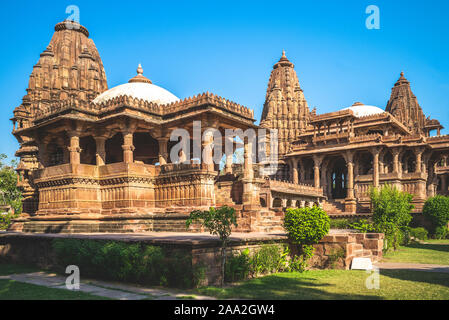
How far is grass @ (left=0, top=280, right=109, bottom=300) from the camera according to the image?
27.7 ft

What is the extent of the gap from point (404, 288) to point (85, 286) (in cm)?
766

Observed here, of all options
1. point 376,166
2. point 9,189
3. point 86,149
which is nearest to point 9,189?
point 9,189

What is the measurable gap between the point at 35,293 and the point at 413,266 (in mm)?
11303

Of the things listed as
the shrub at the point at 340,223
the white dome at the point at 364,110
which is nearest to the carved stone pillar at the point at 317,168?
the white dome at the point at 364,110

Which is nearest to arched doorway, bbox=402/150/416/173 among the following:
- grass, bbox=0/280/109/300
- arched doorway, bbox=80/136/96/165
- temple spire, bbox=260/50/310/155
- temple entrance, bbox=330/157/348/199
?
temple entrance, bbox=330/157/348/199

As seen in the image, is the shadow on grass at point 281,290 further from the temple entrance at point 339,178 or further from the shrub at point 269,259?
the temple entrance at point 339,178

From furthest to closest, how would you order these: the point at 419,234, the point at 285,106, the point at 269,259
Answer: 1. the point at 285,106
2. the point at 419,234
3. the point at 269,259

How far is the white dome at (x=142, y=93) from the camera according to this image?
23.3 m

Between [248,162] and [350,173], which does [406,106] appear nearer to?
[350,173]

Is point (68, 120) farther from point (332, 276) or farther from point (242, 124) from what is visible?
point (332, 276)

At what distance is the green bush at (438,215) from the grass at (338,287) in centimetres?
1921

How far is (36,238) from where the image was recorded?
13.8 m

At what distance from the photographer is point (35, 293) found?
29.4ft
